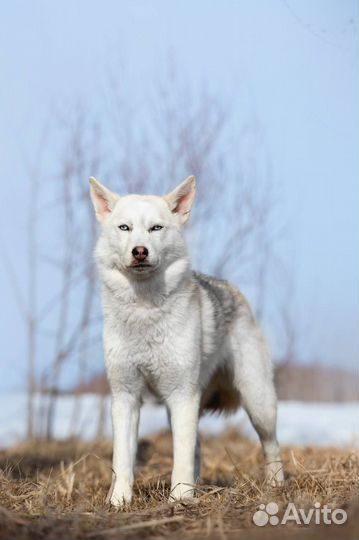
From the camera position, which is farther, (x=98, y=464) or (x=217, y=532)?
(x=98, y=464)

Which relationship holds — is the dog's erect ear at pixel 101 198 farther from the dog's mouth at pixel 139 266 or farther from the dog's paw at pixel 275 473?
the dog's paw at pixel 275 473

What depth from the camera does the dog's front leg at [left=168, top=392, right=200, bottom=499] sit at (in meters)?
4.78

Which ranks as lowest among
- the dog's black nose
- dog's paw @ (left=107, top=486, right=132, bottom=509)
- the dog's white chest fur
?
dog's paw @ (left=107, top=486, right=132, bottom=509)

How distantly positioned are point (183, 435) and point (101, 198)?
165 cm

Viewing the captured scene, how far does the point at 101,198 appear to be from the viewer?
16.9ft

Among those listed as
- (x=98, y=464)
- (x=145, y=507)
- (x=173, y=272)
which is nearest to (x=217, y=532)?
(x=145, y=507)

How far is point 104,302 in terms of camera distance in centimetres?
505

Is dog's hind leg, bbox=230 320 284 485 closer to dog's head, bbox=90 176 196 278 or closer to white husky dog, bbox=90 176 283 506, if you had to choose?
white husky dog, bbox=90 176 283 506

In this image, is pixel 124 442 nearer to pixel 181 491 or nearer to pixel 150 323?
pixel 181 491

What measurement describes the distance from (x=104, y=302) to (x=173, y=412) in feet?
2.77

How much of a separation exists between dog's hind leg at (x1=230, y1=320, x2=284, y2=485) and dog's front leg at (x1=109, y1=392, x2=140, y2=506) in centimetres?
Result: 106

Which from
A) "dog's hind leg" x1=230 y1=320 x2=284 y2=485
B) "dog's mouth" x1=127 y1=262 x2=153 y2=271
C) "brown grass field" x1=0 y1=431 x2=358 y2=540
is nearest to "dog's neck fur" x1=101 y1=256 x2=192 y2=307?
"dog's mouth" x1=127 y1=262 x2=153 y2=271

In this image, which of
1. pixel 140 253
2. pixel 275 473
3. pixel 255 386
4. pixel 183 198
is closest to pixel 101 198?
pixel 183 198

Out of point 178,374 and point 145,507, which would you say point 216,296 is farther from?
point 145,507
